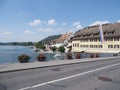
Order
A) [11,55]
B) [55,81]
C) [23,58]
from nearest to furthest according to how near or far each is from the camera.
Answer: [55,81] < [23,58] < [11,55]

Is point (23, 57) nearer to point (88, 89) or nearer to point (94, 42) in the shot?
point (88, 89)

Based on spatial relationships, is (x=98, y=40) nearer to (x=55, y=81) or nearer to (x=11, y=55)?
(x=11, y=55)

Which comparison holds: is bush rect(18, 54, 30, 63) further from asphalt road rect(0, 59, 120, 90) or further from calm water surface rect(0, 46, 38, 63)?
asphalt road rect(0, 59, 120, 90)

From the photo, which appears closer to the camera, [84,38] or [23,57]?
[23,57]

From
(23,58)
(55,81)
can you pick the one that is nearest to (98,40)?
(23,58)

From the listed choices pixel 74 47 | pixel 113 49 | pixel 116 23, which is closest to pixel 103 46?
pixel 113 49

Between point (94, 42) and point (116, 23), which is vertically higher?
point (116, 23)

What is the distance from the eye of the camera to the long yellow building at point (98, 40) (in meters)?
65.6

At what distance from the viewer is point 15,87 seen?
8508mm

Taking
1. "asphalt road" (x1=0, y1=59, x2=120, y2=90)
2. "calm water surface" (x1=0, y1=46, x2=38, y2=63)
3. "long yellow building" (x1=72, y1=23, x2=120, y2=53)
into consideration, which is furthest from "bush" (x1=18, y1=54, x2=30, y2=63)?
"long yellow building" (x1=72, y1=23, x2=120, y2=53)

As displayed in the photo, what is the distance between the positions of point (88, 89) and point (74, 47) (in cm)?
8102

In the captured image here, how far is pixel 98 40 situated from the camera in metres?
71.8

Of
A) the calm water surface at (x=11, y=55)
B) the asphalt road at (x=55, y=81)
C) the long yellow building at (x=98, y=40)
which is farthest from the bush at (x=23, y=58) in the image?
the long yellow building at (x=98, y=40)

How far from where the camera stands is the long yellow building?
2584 inches
